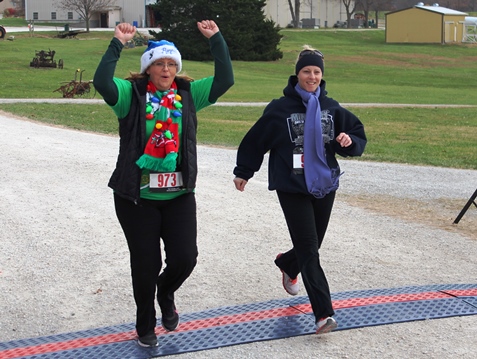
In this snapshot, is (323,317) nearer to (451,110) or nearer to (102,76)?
(102,76)

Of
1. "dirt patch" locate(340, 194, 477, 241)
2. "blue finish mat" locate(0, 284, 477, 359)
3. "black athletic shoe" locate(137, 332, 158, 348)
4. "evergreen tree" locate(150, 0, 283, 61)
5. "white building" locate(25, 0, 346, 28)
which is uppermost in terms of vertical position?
"white building" locate(25, 0, 346, 28)

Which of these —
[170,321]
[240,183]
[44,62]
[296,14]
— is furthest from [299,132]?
[296,14]

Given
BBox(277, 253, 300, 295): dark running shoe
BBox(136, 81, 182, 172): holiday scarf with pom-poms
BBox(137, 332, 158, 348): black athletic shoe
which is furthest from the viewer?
BBox(277, 253, 300, 295): dark running shoe

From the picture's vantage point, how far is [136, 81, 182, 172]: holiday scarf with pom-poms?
450 cm

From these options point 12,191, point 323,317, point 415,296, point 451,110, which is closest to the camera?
point 323,317

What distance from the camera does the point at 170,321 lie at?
4930 mm

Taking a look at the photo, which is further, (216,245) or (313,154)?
(216,245)

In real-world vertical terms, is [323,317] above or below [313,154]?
below

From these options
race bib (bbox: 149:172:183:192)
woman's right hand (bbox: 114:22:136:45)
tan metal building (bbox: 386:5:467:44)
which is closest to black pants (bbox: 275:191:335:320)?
race bib (bbox: 149:172:183:192)

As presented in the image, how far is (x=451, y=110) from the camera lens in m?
27.5

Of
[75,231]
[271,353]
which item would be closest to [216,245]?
[75,231]

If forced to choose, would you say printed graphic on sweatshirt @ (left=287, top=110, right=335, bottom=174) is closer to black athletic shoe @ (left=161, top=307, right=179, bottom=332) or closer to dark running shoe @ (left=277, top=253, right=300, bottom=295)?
dark running shoe @ (left=277, top=253, right=300, bottom=295)

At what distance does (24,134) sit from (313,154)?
9.71m

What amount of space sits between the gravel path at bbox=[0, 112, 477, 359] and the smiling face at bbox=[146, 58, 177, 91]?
1524 mm
